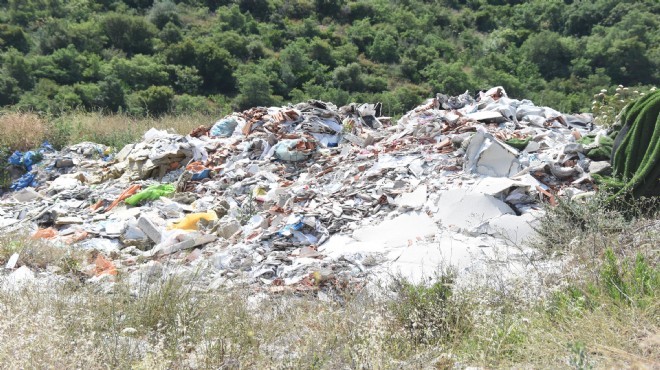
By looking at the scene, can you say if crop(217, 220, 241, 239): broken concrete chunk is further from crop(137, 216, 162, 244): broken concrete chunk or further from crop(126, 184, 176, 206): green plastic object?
crop(126, 184, 176, 206): green plastic object

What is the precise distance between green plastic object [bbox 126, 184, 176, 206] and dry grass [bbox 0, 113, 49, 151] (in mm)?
3726

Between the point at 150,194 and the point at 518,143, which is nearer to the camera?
the point at 518,143

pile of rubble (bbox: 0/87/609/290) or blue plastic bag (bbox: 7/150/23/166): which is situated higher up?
pile of rubble (bbox: 0/87/609/290)

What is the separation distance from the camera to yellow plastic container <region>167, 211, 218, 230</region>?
5.14 meters

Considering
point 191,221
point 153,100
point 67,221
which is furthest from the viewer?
point 153,100

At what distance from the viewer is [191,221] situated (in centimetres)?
518

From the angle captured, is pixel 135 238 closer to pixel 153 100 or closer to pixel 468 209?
pixel 468 209

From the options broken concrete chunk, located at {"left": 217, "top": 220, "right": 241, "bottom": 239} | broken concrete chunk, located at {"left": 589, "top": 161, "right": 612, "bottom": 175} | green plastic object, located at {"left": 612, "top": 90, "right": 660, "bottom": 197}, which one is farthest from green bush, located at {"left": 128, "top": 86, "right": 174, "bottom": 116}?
green plastic object, located at {"left": 612, "top": 90, "right": 660, "bottom": 197}

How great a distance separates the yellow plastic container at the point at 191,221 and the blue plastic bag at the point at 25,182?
142 inches

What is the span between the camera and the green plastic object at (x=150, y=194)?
6049 mm

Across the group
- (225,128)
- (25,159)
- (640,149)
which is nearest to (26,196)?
(25,159)

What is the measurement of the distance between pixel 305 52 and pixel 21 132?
16.0 metres

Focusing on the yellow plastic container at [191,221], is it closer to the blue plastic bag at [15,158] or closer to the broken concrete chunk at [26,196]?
the broken concrete chunk at [26,196]

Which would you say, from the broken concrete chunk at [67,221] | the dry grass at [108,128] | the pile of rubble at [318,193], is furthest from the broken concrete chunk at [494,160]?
the dry grass at [108,128]
